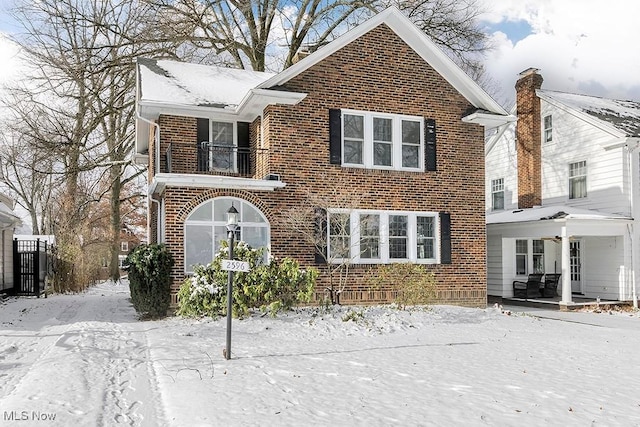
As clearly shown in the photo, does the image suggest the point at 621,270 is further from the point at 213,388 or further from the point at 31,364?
the point at 31,364

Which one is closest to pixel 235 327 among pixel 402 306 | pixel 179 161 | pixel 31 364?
pixel 31 364

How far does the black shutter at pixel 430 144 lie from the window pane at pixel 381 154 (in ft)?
3.54

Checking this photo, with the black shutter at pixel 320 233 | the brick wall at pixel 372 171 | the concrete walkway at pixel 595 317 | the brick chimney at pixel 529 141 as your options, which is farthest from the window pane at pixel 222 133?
the brick chimney at pixel 529 141

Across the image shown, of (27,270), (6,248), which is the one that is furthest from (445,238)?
(27,270)

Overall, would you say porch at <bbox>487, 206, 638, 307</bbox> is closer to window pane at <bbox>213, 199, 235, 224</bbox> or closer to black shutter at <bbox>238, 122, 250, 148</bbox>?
black shutter at <bbox>238, 122, 250, 148</bbox>

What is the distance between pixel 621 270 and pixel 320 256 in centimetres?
1033

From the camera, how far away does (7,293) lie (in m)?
21.3

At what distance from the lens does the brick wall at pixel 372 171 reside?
1494cm

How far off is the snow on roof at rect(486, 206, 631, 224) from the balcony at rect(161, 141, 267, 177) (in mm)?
8861

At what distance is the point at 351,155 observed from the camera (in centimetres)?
1587

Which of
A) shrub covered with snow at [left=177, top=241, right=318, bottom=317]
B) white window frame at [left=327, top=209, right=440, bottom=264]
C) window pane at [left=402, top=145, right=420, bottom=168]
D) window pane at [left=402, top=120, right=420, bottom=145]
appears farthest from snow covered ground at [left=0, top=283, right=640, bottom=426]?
window pane at [left=402, top=120, right=420, bottom=145]

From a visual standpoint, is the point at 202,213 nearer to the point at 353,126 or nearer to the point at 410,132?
the point at 353,126

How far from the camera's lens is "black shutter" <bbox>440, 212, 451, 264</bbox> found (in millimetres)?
16094

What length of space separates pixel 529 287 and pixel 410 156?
7.05 m
